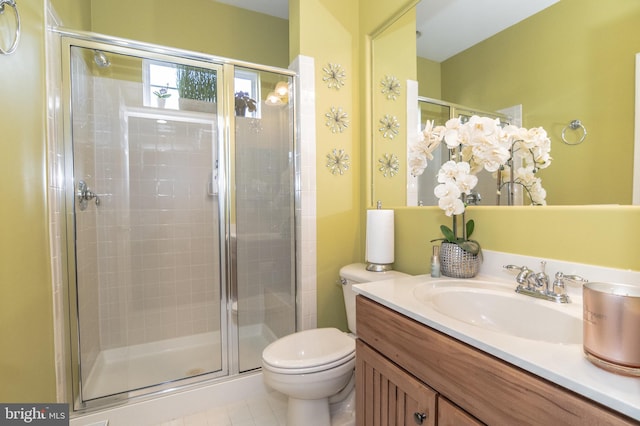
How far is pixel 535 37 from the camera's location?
1033 millimetres

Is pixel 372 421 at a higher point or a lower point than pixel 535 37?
lower

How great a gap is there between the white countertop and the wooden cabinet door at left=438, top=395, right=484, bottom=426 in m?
0.16

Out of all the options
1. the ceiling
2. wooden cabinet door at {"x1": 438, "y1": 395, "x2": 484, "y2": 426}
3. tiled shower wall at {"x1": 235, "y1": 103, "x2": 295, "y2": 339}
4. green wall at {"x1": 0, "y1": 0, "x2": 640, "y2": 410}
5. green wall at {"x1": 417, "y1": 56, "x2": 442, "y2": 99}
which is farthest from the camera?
tiled shower wall at {"x1": 235, "y1": 103, "x2": 295, "y2": 339}

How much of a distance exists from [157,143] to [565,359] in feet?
8.21

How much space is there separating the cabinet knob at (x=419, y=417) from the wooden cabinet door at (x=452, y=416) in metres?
0.05

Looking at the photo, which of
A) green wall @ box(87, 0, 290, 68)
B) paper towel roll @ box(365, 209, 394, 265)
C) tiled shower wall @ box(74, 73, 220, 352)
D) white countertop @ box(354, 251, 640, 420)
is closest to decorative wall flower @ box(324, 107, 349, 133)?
paper towel roll @ box(365, 209, 394, 265)

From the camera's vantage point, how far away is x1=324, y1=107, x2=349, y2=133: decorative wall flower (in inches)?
73.0

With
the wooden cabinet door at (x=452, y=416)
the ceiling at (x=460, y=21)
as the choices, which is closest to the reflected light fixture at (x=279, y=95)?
the ceiling at (x=460, y=21)

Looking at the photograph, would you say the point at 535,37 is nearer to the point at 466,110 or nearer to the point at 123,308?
the point at 466,110

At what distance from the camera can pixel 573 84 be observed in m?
0.94

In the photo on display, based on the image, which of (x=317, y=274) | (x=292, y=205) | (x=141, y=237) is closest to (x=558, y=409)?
(x=317, y=274)

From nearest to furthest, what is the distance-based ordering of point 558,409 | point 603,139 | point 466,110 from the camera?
point 558,409 → point 603,139 → point 466,110

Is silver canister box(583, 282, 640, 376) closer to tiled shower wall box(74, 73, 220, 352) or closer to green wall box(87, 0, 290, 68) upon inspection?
tiled shower wall box(74, 73, 220, 352)

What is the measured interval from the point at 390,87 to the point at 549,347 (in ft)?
4.98
